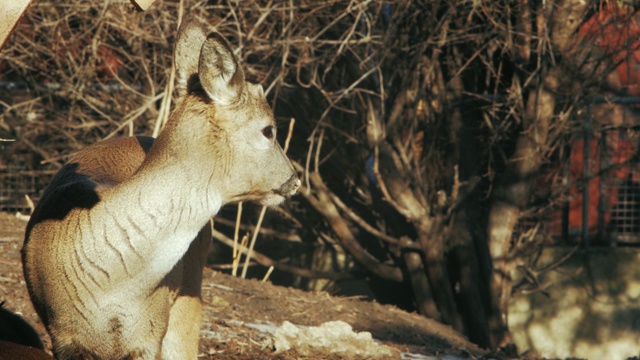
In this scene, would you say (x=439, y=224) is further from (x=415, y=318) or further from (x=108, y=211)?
(x=108, y=211)

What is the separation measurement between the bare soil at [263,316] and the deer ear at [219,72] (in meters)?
2.16

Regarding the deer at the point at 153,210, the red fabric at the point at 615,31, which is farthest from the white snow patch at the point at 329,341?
the red fabric at the point at 615,31

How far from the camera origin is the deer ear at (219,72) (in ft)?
14.2

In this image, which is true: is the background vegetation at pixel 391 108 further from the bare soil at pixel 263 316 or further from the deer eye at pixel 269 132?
the deer eye at pixel 269 132

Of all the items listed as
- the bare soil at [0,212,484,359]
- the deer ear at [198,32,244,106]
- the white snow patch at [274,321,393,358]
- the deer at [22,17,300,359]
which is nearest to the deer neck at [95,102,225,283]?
the deer at [22,17,300,359]

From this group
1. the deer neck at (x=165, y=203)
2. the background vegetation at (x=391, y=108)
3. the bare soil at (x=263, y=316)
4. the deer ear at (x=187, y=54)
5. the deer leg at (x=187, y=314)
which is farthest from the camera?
the background vegetation at (x=391, y=108)

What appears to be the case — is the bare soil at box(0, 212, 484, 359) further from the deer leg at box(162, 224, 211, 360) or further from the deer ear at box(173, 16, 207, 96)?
the deer ear at box(173, 16, 207, 96)

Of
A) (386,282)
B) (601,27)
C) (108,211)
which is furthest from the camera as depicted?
(386,282)

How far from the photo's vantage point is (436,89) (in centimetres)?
1027

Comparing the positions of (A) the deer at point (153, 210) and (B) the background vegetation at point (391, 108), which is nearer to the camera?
(A) the deer at point (153, 210)

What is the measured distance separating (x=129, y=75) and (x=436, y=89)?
135 inches

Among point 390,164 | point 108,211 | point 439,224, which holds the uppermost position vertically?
point 108,211

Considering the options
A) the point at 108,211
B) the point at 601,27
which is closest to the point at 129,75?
the point at 601,27

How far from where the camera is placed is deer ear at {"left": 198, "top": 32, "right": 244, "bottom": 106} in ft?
14.2
